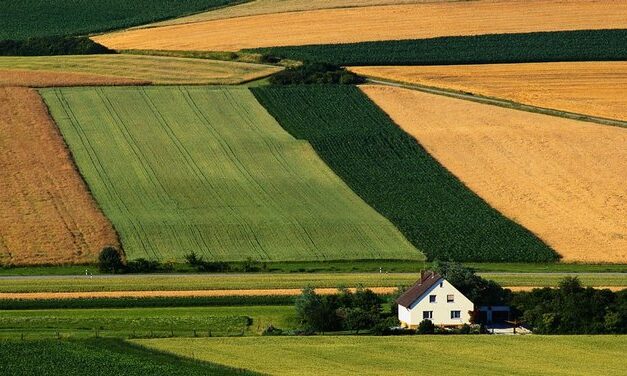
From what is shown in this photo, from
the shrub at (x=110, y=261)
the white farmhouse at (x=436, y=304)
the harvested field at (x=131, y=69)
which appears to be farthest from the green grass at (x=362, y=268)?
the harvested field at (x=131, y=69)

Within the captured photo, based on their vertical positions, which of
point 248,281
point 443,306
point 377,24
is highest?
point 377,24

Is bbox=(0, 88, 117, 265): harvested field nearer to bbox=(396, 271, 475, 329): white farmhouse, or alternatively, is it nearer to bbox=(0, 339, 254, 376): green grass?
bbox=(396, 271, 475, 329): white farmhouse

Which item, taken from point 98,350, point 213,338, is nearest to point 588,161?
point 213,338

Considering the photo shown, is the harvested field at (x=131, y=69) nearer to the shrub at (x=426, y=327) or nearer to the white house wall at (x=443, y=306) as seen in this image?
the white house wall at (x=443, y=306)

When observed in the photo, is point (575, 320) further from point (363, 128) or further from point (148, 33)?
point (148, 33)

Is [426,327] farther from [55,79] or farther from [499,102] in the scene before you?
[55,79]

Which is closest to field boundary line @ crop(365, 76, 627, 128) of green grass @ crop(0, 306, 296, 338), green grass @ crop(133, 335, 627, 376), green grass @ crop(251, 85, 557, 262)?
green grass @ crop(251, 85, 557, 262)

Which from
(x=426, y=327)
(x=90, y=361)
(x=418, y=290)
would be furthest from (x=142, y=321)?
(x=90, y=361)
